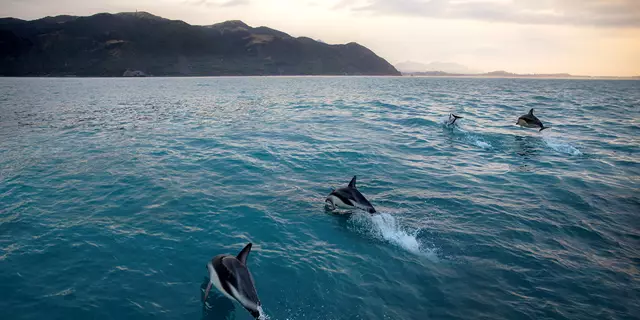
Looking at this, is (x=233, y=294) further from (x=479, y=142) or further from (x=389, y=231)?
(x=479, y=142)

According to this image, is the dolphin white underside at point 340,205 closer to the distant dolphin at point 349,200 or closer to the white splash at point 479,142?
the distant dolphin at point 349,200

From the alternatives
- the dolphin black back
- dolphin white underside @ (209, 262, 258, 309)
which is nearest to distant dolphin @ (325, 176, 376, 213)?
the dolphin black back

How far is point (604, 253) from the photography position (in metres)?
10.3

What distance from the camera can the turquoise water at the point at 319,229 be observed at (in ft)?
26.5

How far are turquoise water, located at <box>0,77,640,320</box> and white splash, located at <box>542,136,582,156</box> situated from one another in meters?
0.21

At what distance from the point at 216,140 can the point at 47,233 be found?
48.2 feet

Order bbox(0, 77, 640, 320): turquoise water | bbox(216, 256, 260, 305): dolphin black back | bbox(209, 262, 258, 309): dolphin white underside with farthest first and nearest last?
bbox(0, 77, 640, 320): turquoise water → bbox(216, 256, 260, 305): dolphin black back → bbox(209, 262, 258, 309): dolphin white underside

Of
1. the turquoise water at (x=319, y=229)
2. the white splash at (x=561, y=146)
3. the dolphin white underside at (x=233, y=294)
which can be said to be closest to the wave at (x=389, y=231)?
the turquoise water at (x=319, y=229)

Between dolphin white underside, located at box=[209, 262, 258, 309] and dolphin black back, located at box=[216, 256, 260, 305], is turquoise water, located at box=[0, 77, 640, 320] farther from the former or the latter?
dolphin black back, located at box=[216, 256, 260, 305]

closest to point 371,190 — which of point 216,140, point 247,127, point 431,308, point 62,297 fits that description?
point 431,308

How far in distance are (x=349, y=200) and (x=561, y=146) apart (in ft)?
67.9

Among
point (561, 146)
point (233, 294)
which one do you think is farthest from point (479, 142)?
point (233, 294)

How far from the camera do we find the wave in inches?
411

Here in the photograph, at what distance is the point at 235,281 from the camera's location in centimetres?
736
